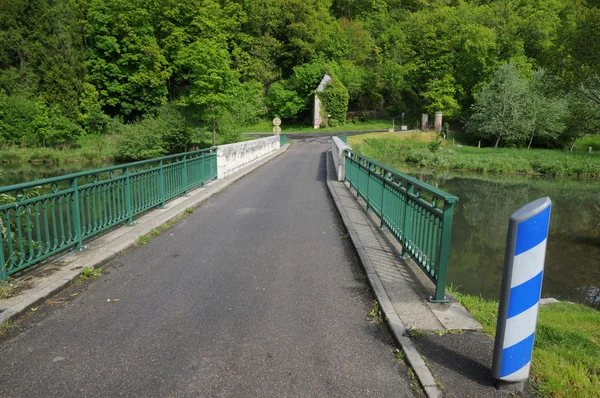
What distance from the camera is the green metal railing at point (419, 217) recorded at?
4324 millimetres

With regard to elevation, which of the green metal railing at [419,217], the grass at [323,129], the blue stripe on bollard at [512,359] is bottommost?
the blue stripe on bollard at [512,359]

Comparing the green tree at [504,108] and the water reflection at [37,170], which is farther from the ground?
the green tree at [504,108]

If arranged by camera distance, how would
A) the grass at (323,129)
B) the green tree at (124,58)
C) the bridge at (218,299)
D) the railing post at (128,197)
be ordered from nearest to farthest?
the bridge at (218,299)
the railing post at (128,197)
the green tree at (124,58)
the grass at (323,129)

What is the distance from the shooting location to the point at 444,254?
430cm

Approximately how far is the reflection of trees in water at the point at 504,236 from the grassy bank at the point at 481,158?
6.35 m

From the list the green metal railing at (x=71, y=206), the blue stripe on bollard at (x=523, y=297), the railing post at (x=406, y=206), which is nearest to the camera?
the blue stripe on bollard at (x=523, y=297)

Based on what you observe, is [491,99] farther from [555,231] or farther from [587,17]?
[555,231]

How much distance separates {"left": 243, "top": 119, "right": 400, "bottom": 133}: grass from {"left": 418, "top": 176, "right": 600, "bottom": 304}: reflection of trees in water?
29.5 m

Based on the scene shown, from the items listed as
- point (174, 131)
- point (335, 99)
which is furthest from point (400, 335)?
point (335, 99)

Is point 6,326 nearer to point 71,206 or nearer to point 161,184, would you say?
point 71,206

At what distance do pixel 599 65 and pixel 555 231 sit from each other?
781cm

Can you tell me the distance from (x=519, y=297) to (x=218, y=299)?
3.12 meters

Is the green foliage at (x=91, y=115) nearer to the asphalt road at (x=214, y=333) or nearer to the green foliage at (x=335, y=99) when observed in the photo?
the green foliage at (x=335, y=99)

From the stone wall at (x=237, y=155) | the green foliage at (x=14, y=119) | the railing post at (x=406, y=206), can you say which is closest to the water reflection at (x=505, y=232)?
the railing post at (x=406, y=206)
